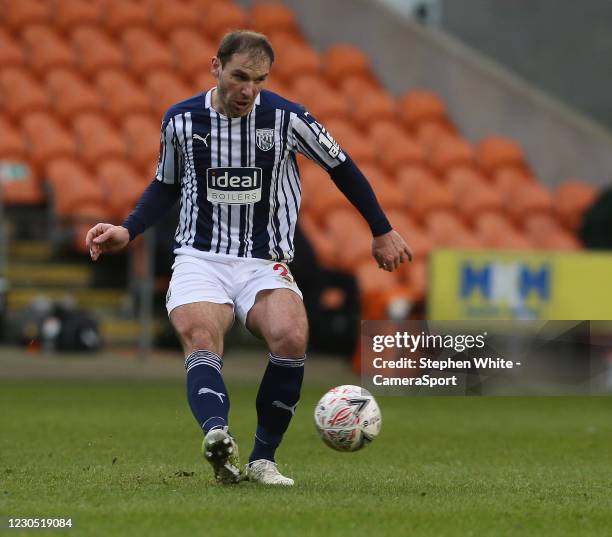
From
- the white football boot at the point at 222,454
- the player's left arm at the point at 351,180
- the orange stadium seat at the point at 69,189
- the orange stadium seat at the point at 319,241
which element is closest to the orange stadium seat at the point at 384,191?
the orange stadium seat at the point at 319,241

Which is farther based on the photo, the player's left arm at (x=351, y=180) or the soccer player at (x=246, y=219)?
the player's left arm at (x=351, y=180)

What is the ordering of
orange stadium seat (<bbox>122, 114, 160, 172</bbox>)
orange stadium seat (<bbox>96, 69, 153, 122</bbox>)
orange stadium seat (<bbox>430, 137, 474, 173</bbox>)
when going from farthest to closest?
orange stadium seat (<bbox>430, 137, 474, 173</bbox>) < orange stadium seat (<bbox>96, 69, 153, 122</bbox>) < orange stadium seat (<bbox>122, 114, 160, 172</bbox>)

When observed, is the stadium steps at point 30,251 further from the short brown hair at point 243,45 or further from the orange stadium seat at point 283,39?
the short brown hair at point 243,45

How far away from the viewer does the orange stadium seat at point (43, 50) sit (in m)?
17.8

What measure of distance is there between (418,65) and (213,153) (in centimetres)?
1475

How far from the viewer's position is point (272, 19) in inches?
795

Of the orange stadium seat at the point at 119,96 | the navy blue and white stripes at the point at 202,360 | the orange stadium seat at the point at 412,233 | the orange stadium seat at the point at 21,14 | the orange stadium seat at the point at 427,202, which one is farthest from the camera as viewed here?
the orange stadium seat at the point at 21,14

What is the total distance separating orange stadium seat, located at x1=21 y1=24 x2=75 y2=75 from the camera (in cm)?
1781

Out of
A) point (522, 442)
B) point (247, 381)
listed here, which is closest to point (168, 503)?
point (522, 442)

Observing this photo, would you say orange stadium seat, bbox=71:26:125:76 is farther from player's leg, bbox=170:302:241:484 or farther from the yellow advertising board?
player's leg, bbox=170:302:241:484

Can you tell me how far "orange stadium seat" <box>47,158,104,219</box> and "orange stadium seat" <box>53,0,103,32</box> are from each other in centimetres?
323

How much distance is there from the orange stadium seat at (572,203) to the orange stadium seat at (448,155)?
1356 mm

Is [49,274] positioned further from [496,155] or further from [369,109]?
[496,155]

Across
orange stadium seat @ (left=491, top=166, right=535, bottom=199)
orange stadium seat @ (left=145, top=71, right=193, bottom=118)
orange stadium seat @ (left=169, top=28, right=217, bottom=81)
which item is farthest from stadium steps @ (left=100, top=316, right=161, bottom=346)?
orange stadium seat @ (left=491, top=166, right=535, bottom=199)
